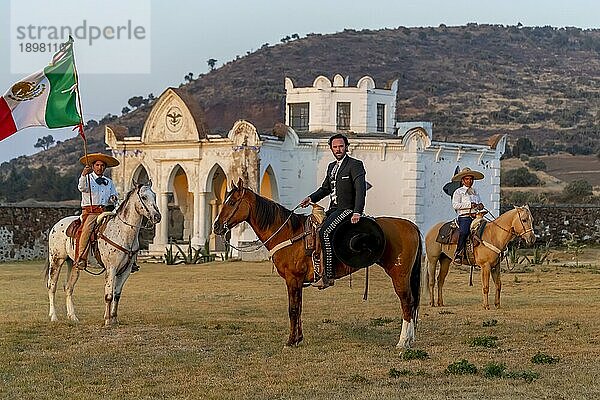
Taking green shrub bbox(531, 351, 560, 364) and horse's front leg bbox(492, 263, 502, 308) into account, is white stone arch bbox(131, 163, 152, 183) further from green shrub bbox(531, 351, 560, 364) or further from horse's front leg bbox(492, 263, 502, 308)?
green shrub bbox(531, 351, 560, 364)

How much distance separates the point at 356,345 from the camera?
12.6 m

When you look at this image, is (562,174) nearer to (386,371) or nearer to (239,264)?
(239,264)

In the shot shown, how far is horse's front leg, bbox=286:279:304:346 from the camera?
12.5 m

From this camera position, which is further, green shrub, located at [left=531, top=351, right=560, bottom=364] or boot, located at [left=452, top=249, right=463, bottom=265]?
boot, located at [left=452, top=249, right=463, bottom=265]

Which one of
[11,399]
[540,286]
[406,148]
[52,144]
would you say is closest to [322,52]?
[52,144]

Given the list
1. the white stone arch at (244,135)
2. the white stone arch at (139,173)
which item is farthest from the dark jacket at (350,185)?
the white stone arch at (139,173)

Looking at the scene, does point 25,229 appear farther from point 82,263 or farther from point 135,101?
point 135,101

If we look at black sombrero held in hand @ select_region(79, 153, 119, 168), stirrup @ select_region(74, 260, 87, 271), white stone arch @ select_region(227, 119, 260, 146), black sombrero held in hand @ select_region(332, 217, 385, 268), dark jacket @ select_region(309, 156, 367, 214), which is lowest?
stirrup @ select_region(74, 260, 87, 271)

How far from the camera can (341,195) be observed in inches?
493

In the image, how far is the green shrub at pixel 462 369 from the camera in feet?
35.0

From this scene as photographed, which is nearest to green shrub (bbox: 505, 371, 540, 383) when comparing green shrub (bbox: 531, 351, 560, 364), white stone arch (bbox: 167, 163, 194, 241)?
green shrub (bbox: 531, 351, 560, 364)

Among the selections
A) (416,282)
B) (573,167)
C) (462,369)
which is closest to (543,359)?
(462,369)

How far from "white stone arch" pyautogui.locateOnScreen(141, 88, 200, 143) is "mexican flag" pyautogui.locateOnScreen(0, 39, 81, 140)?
1631 cm

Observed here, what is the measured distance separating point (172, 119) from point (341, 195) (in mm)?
20496
